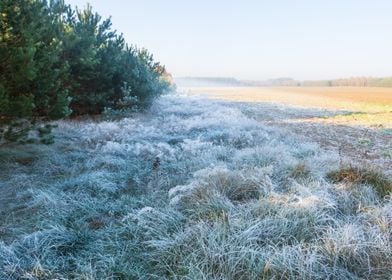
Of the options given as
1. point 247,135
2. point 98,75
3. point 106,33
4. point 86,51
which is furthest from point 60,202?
point 106,33

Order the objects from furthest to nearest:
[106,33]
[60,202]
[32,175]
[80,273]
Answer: [106,33] → [32,175] → [60,202] → [80,273]

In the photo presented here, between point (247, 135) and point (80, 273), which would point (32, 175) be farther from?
point (247, 135)

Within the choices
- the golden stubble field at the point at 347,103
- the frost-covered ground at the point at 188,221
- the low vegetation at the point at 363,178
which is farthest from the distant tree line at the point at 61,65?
the golden stubble field at the point at 347,103

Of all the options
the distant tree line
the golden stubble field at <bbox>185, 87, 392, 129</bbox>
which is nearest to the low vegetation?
the distant tree line

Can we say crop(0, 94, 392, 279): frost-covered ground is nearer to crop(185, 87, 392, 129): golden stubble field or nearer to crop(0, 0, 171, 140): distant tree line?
crop(0, 0, 171, 140): distant tree line

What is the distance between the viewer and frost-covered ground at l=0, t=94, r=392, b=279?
2.76 metres

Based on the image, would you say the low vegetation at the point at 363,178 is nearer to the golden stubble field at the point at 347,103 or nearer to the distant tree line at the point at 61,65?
the distant tree line at the point at 61,65

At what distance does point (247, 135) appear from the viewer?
804cm

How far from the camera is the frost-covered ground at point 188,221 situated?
2.76m

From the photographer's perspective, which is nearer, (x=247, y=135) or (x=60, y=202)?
(x=60, y=202)

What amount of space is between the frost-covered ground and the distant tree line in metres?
1.10

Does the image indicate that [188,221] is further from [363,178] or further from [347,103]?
[347,103]

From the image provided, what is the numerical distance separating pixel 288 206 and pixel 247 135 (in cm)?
457

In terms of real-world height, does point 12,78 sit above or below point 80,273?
above
